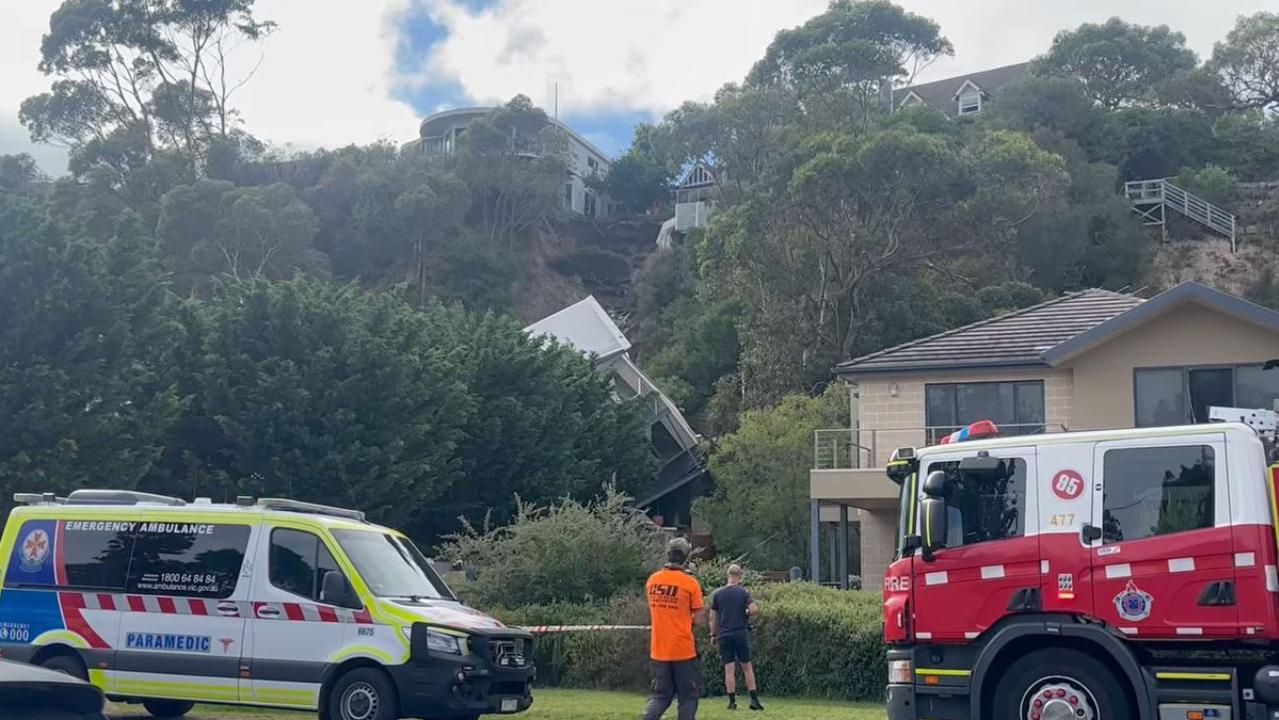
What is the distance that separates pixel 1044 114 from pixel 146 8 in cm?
4173

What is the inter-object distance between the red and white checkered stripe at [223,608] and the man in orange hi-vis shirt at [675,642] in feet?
8.39

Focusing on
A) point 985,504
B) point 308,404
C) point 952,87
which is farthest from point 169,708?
point 952,87

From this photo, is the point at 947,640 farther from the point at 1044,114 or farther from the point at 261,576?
the point at 1044,114

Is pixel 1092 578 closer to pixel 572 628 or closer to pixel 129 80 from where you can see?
pixel 572 628

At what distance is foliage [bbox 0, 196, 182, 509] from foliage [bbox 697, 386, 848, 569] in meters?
15.1

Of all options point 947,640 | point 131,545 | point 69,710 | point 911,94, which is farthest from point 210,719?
point 911,94

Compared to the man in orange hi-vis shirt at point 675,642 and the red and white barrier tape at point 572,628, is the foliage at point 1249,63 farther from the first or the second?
the man in orange hi-vis shirt at point 675,642

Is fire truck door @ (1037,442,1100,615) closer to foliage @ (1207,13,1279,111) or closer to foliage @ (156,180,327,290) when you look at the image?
foliage @ (156,180,327,290)

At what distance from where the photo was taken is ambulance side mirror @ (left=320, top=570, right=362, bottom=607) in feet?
41.3

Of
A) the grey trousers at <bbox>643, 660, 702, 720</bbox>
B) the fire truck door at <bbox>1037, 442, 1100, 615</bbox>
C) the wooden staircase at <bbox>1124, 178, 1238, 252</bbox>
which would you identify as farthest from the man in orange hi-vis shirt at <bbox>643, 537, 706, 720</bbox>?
the wooden staircase at <bbox>1124, 178, 1238, 252</bbox>

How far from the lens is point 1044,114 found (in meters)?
64.2

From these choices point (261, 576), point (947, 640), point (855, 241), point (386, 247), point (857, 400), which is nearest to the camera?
point (947, 640)

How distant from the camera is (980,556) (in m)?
11.1

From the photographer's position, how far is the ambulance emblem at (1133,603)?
10398 mm
